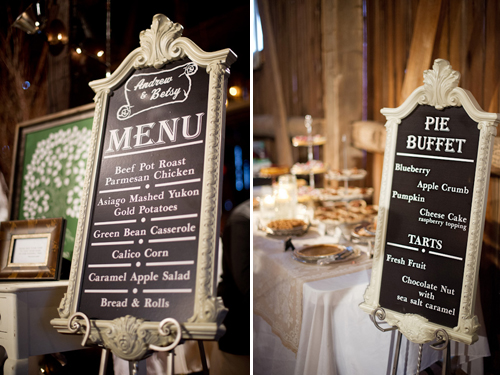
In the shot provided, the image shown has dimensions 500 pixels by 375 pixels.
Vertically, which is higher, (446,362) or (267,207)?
(267,207)

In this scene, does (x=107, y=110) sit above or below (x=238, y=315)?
above

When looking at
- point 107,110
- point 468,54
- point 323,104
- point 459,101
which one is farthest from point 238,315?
point 323,104

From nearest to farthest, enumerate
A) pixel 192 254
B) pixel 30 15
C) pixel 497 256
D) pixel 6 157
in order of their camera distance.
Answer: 1. pixel 192 254
2. pixel 497 256
3. pixel 30 15
4. pixel 6 157

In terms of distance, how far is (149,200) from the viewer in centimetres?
133

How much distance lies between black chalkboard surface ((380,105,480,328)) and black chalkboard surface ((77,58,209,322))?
0.91 metres

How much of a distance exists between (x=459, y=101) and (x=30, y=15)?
2807 millimetres

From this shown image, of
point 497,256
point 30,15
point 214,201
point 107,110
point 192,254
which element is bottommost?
point 497,256

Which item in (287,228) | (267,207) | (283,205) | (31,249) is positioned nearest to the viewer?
(31,249)

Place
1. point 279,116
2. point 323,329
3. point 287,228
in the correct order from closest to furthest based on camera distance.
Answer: point 323,329
point 287,228
point 279,116

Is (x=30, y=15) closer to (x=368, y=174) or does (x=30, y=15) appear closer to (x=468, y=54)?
(x=468, y=54)

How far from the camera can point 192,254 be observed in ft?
3.88

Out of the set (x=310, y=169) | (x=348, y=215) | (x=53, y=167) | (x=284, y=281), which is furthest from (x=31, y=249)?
(x=310, y=169)

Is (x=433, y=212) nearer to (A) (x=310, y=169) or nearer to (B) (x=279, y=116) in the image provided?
(A) (x=310, y=169)

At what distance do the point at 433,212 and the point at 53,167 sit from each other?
2.16 meters
